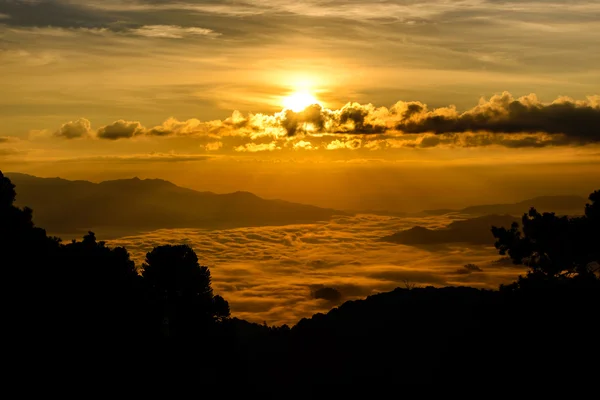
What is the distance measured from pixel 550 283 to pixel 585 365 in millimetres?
7486

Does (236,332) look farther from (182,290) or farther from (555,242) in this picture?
(555,242)

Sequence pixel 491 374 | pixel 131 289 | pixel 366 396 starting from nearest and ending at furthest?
pixel 131 289
pixel 491 374
pixel 366 396

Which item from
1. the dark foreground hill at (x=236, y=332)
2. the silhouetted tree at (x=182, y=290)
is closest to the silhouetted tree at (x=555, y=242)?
the dark foreground hill at (x=236, y=332)

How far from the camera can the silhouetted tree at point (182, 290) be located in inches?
2335

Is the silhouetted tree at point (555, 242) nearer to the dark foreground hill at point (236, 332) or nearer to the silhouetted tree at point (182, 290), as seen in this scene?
the dark foreground hill at point (236, 332)

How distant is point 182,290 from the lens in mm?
60094

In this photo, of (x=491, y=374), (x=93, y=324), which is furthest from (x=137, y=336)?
(x=491, y=374)

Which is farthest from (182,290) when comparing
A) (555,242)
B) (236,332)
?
(555,242)

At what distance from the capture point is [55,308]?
4516 centimetres

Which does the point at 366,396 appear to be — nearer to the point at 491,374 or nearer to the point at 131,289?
the point at 491,374

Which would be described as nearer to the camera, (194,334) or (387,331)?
(194,334)

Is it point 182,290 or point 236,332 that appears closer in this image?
point 182,290

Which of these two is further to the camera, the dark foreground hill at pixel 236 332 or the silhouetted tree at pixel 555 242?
the silhouetted tree at pixel 555 242

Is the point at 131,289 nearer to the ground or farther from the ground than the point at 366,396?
farther from the ground
